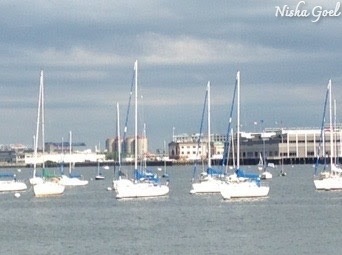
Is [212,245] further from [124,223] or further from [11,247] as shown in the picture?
[124,223]

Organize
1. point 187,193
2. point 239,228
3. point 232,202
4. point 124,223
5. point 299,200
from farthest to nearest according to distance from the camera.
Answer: point 187,193 → point 299,200 → point 232,202 → point 124,223 → point 239,228

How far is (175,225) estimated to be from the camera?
71.2 metres

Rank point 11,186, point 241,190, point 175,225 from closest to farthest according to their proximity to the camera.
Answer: point 175,225 → point 241,190 → point 11,186

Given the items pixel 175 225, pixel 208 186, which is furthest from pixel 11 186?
pixel 175 225

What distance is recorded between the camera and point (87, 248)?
58.6m

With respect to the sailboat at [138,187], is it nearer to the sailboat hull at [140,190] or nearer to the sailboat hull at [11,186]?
the sailboat hull at [140,190]

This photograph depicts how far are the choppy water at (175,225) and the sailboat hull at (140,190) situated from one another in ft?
2.96

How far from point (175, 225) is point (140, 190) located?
22.7m

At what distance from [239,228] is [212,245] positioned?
973cm

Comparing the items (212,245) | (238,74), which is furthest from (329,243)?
(238,74)

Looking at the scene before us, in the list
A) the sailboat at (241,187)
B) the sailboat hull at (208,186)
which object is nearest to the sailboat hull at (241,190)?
the sailboat at (241,187)

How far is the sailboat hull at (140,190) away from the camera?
3703 inches

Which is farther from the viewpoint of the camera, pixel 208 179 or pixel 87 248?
Answer: pixel 208 179

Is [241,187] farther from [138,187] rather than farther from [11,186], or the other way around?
[11,186]
